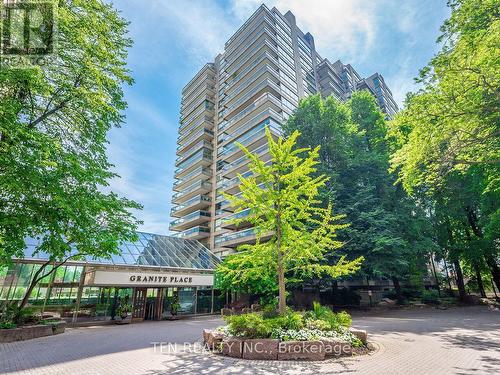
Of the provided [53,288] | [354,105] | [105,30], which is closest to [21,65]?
[105,30]

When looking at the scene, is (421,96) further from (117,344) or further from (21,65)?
A: (117,344)

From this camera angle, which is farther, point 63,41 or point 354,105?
point 354,105

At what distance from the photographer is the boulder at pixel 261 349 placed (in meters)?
7.84

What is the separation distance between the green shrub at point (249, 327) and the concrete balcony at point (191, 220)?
108 feet

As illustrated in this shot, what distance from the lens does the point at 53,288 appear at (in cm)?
1705

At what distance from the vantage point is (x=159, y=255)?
22.5 metres

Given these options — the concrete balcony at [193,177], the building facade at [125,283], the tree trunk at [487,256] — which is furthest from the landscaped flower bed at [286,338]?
the concrete balcony at [193,177]

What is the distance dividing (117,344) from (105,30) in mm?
13207

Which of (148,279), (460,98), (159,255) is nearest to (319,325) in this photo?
(460,98)

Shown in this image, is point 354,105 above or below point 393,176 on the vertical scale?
above

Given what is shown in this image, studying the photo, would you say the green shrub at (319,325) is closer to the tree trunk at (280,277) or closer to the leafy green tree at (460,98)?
the tree trunk at (280,277)

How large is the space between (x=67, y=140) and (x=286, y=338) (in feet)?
40.6

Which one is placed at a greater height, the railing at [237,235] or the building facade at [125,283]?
the railing at [237,235]

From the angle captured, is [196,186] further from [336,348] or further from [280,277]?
[336,348]
